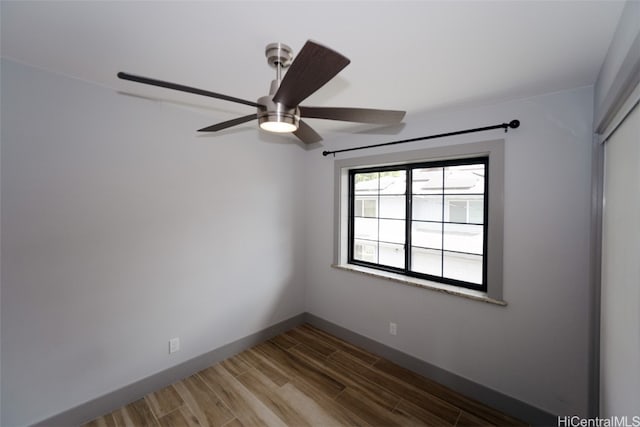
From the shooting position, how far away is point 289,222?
3.24 m

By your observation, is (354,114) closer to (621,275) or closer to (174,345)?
(621,275)

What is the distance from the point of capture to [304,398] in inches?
82.6

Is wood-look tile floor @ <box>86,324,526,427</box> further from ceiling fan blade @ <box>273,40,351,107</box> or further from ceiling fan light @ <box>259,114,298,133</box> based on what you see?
ceiling fan blade @ <box>273,40,351,107</box>

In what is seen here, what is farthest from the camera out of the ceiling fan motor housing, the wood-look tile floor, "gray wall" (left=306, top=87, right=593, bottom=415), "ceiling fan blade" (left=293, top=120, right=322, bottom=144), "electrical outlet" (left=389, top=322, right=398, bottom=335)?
"electrical outlet" (left=389, top=322, right=398, bottom=335)

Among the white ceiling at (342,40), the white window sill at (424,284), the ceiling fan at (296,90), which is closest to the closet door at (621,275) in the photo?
the white ceiling at (342,40)

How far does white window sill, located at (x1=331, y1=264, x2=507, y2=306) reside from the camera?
209cm

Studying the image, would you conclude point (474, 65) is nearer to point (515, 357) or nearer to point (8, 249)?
point (515, 357)

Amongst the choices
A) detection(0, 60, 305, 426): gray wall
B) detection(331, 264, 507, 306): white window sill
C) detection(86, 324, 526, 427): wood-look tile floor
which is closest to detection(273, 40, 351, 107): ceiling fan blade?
detection(0, 60, 305, 426): gray wall

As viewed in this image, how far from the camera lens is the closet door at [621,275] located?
3.47ft

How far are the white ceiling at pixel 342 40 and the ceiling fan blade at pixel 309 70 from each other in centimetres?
37

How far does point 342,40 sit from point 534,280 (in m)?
2.06

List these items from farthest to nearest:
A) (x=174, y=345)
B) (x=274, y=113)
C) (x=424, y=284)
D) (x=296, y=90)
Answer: (x=424, y=284) < (x=174, y=345) < (x=274, y=113) < (x=296, y=90)

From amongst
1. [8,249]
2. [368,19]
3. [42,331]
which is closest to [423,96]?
[368,19]

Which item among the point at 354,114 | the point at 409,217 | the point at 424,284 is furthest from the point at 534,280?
the point at 354,114
